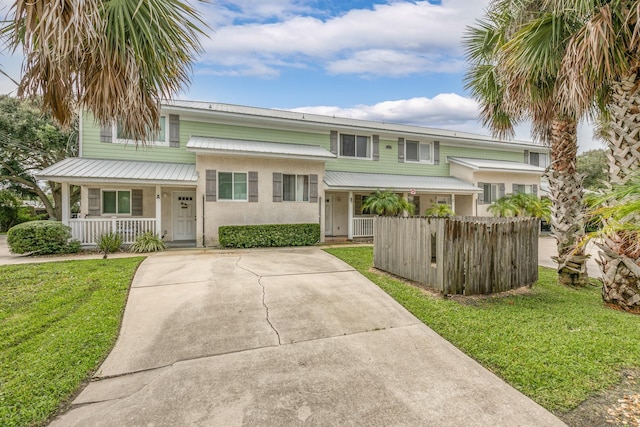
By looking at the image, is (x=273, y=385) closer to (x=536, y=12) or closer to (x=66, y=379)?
(x=66, y=379)

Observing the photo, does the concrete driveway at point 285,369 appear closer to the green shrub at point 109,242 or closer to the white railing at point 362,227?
the green shrub at point 109,242

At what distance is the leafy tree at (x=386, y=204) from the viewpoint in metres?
13.5

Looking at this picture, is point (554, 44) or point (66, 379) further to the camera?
point (554, 44)

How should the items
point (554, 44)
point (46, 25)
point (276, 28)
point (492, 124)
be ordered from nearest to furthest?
1. point (46, 25)
2. point (554, 44)
3. point (492, 124)
4. point (276, 28)

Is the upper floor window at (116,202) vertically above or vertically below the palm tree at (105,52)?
below

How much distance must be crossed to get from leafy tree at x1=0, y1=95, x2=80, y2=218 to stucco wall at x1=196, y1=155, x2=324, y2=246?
11.2 metres

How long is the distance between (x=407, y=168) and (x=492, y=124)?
29.4 ft

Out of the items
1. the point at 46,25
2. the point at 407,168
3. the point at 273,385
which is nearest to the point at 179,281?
the point at 273,385

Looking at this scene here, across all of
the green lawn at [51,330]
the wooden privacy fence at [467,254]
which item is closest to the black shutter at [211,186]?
the green lawn at [51,330]

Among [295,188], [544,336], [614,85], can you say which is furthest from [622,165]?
[295,188]

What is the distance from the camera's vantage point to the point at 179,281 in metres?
6.88

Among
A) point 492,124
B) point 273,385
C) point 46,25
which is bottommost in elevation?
point 273,385

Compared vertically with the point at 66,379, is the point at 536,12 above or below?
above

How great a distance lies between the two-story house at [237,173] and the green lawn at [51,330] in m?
4.54
